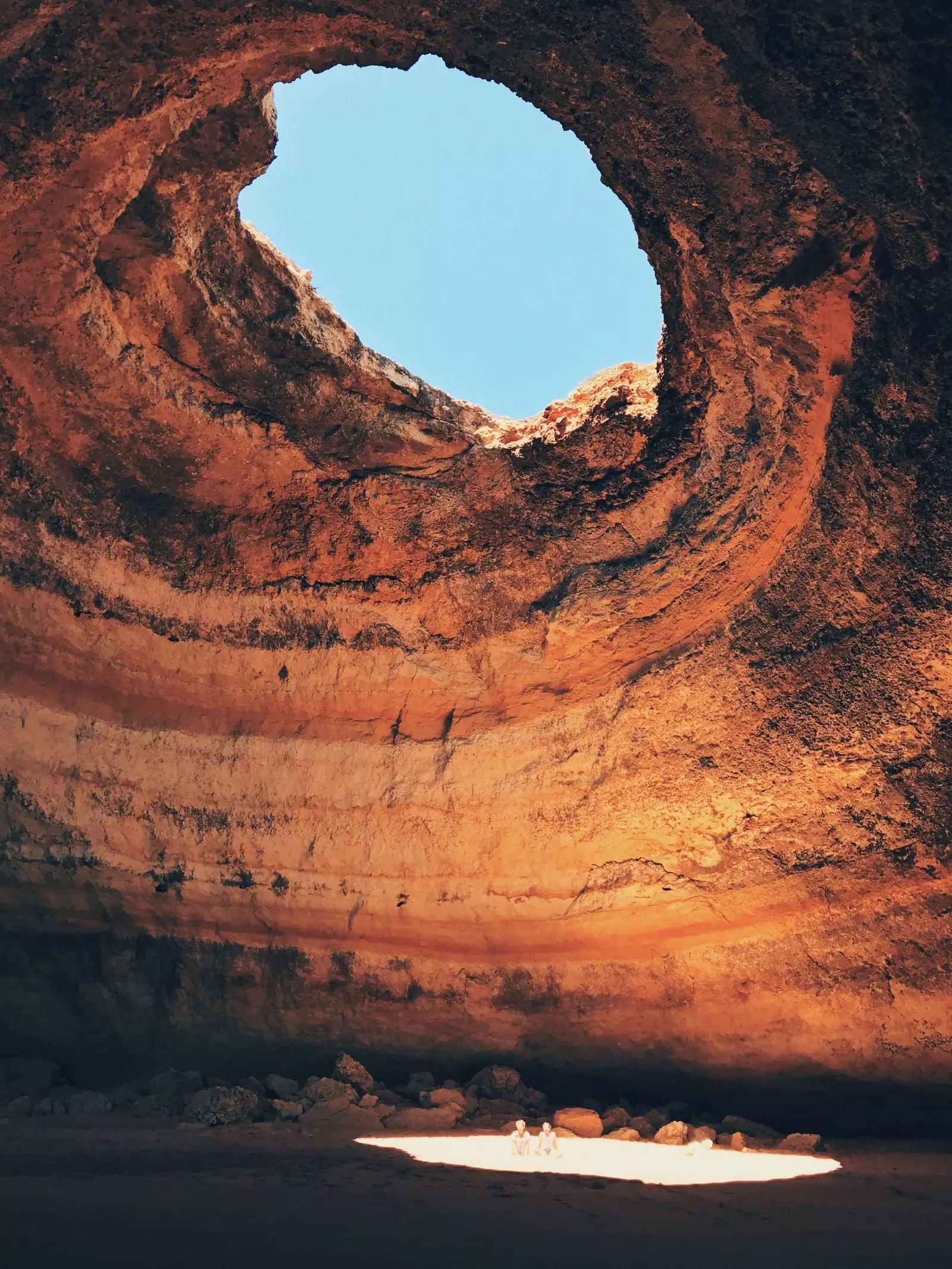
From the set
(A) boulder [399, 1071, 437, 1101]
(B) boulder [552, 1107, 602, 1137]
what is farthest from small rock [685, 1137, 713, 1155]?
(A) boulder [399, 1071, 437, 1101]

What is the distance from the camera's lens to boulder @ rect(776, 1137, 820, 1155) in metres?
4.96

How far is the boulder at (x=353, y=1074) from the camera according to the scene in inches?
221

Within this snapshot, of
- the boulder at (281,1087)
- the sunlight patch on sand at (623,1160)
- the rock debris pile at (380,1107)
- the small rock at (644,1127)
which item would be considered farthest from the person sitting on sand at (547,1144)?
the boulder at (281,1087)

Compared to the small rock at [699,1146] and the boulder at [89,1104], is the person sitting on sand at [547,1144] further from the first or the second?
the boulder at [89,1104]

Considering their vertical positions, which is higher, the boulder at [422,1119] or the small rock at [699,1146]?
the boulder at [422,1119]

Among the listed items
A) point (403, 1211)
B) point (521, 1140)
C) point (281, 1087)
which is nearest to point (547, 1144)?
point (521, 1140)

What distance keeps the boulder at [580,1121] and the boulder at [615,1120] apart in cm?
5

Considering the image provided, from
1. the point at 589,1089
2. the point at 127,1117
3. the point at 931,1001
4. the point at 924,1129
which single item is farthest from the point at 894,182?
the point at 127,1117

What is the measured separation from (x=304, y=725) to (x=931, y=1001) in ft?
11.7

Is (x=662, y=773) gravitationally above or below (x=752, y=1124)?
above

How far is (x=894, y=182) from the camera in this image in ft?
12.7

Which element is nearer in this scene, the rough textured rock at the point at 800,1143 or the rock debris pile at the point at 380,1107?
the rough textured rock at the point at 800,1143

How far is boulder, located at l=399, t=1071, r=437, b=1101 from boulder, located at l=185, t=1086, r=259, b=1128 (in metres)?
0.81

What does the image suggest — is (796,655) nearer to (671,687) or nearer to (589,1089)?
(671,687)
